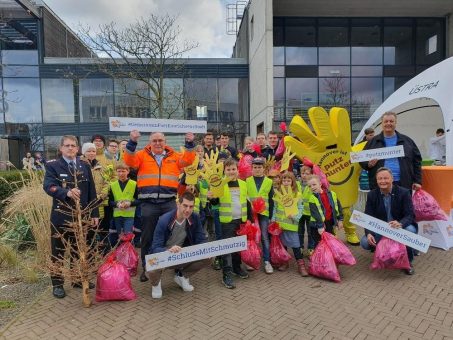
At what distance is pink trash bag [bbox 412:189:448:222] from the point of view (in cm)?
529

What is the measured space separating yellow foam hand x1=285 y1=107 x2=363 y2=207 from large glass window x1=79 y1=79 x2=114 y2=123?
53.8 feet

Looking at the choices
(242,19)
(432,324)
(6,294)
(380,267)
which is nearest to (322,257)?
(380,267)

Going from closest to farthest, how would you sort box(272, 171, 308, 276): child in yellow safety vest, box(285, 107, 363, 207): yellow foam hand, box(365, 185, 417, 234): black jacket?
1. box(365, 185, 417, 234): black jacket
2. box(272, 171, 308, 276): child in yellow safety vest
3. box(285, 107, 363, 207): yellow foam hand

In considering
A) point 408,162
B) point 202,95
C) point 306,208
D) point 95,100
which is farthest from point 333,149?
point 95,100

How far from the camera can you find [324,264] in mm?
4629

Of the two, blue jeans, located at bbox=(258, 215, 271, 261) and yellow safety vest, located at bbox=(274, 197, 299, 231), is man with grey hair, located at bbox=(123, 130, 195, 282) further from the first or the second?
yellow safety vest, located at bbox=(274, 197, 299, 231)

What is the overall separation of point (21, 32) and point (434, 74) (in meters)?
20.8

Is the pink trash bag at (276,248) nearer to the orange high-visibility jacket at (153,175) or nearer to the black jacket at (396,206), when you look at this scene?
the black jacket at (396,206)

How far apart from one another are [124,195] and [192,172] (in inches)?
41.3

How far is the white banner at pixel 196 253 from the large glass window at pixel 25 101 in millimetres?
19618

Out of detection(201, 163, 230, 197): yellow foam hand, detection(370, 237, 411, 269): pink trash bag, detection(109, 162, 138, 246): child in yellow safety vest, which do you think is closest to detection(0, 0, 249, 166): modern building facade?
detection(109, 162, 138, 246): child in yellow safety vest

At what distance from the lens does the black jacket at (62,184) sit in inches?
158

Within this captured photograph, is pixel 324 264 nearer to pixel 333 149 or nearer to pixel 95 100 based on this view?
pixel 333 149

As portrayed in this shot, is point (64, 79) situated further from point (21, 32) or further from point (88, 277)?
point (88, 277)
